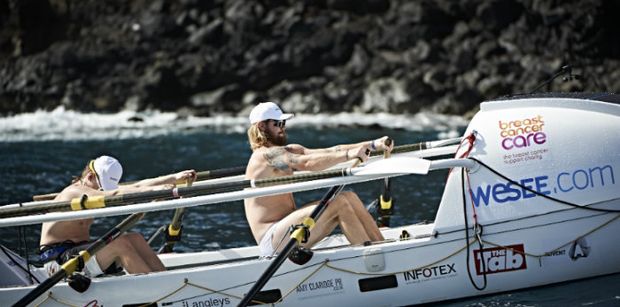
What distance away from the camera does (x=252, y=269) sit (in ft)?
34.4

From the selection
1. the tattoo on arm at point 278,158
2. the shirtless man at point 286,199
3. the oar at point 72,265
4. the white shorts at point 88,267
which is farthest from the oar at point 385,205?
the white shorts at point 88,267

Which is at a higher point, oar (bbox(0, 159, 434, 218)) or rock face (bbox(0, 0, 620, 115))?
rock face (bbox(0, 0, 620, 115))

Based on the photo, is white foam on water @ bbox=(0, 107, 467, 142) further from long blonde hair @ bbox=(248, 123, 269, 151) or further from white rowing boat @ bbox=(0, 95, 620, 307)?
white rowing boat @ bbox=(0, 95, 620, 307)

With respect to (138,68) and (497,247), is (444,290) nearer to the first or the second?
(497,247)

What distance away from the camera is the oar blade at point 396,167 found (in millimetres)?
10047

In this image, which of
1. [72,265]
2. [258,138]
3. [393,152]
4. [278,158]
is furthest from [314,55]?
[72,265]

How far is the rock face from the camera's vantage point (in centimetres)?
4028

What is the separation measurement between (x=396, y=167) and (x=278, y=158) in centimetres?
140

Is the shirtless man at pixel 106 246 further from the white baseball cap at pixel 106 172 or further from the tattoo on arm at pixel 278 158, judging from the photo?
the tattoo on arm at pixel 278 158

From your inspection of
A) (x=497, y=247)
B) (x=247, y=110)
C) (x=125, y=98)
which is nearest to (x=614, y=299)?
(x=497, y=247)

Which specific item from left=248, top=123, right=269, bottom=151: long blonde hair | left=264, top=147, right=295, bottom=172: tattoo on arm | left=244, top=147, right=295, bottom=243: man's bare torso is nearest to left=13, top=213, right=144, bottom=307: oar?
left=244, top=147, right=295, bottom=243: man's bare torso

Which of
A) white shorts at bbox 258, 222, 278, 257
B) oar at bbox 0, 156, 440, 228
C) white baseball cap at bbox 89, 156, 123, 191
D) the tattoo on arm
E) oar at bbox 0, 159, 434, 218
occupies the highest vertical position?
white baseball cap at bbox 89, 156, 123, 191

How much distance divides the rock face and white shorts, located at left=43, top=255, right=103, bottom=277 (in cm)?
2840

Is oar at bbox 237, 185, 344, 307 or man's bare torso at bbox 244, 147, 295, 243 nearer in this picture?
oar at bbox 237, 185, 344, 307
